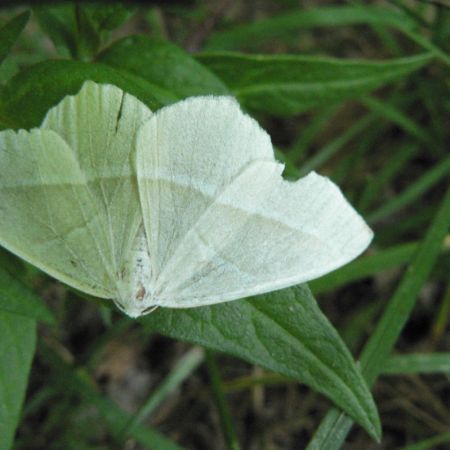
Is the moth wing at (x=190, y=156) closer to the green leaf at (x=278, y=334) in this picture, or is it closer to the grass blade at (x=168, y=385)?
the green leaf at (x=278, y=334)

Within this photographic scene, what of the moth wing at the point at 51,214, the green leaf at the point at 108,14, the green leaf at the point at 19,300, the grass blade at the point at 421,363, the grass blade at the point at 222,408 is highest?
the green leaf at the point at 108,14

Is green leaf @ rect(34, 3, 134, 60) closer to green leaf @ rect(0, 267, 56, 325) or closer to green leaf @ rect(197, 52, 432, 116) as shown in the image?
green leaf @ rect(197, 52, 432, 116)

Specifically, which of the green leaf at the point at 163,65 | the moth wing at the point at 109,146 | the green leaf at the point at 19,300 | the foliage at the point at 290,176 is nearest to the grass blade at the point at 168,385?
the foliage at the point at 290,176

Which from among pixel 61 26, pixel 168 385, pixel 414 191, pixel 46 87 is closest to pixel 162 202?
pixel 46 87

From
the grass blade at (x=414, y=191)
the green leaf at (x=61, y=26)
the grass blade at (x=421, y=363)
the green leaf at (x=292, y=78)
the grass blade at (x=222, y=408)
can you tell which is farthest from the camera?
the grass blade at (x=414, y=191)

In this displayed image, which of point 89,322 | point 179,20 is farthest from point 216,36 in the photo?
point 89,322

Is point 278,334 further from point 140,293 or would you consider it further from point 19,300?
point 19,300

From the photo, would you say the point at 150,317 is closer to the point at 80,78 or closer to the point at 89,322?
the point at 80,78
